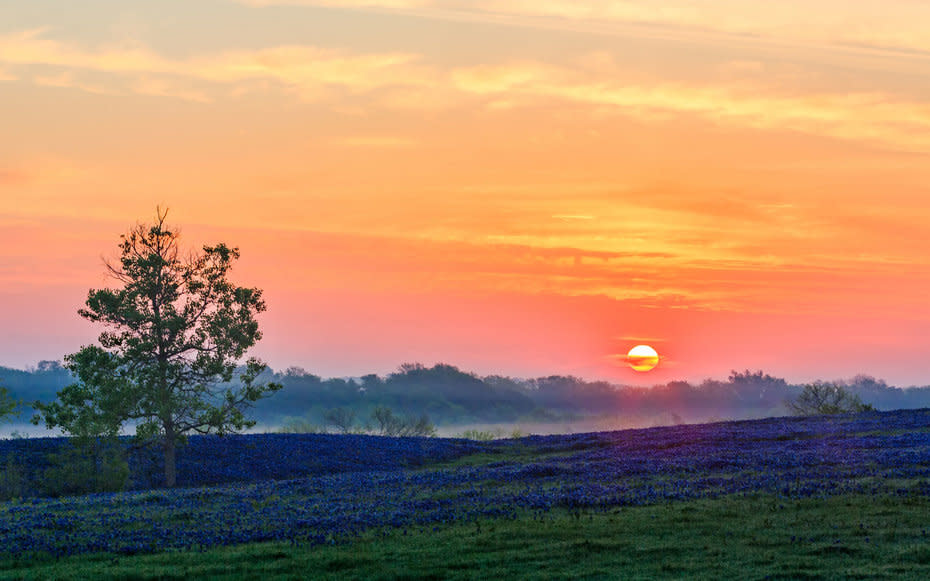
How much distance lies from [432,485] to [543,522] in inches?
435

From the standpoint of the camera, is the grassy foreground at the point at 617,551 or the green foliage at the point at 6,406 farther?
the green foliage at the point at 6,406

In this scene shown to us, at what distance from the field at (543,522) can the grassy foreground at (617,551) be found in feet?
0.21

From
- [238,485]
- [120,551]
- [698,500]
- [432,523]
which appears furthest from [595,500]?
[238,485]

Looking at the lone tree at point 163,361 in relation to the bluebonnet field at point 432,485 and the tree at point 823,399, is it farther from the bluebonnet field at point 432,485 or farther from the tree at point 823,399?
the tree at point 823,399

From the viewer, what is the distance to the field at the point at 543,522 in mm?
21953

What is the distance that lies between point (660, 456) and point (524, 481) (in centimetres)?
1009

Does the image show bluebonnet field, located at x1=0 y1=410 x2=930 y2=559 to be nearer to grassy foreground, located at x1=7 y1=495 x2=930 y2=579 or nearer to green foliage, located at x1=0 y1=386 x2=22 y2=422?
grassy foreground, located at x1=7 y1=495 x2=930 y2=579

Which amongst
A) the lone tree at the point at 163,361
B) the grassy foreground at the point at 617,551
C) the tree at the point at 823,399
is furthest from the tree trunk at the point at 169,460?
the tree at the point at 823,399

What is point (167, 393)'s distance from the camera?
4972 centimetres

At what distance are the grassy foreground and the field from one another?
2.5 inches

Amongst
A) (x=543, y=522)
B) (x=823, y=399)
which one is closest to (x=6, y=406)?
(x=543, y=522)

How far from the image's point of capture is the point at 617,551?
75.7 feet

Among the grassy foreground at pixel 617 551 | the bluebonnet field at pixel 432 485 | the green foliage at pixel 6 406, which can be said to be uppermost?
the green foliage at pixel 6 406

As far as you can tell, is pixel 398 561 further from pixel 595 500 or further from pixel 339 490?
pixel 339 490
